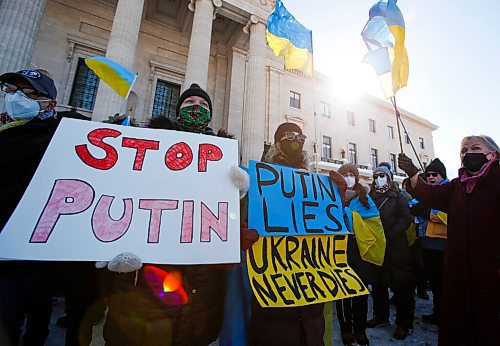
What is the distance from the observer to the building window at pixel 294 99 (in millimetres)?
19641

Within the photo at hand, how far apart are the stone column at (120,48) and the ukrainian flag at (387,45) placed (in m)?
8.56

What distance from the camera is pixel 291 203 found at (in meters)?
1.65

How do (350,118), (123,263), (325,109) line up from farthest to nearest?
(350,118) < (325,109) < (123,263)

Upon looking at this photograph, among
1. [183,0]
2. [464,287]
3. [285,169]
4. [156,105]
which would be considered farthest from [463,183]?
[183,0]

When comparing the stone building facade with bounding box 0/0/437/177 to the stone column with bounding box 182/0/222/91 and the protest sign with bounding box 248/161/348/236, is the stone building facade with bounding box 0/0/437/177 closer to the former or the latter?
the stone column with bounding box 182/0/222/91

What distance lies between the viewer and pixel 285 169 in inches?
68.9

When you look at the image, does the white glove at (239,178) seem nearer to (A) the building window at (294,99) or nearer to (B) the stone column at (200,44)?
(B) the stone column at (200,44)

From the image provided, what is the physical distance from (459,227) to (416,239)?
2.54m

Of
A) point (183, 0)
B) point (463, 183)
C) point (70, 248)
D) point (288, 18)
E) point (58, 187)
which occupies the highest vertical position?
point (183, 0)

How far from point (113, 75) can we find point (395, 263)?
12.0ft

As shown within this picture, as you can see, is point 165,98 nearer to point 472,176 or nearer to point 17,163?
point 17,163

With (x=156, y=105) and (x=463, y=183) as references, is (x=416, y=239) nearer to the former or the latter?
(x=463, y=183)

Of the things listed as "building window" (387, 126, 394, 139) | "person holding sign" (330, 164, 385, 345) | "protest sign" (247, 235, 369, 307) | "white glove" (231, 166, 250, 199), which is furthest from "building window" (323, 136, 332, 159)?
"white glove" (231, 166, 250, 199)

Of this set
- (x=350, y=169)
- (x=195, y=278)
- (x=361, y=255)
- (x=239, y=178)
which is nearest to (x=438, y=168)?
(x=350, y=169)
